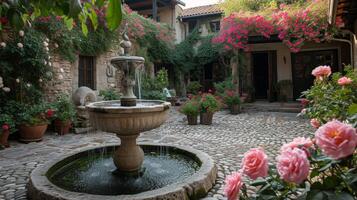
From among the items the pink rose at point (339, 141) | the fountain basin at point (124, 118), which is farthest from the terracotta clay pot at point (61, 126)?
the pink rose at point (339, 141)

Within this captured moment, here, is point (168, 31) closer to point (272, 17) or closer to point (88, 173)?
point (272, 17)

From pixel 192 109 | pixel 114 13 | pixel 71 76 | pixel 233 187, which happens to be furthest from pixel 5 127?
pixel 233 187

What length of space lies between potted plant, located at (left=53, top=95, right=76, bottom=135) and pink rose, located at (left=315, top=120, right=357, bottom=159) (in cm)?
701

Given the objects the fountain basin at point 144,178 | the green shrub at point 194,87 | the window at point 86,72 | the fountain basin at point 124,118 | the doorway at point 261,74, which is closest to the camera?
the fountain basin at point 144,178

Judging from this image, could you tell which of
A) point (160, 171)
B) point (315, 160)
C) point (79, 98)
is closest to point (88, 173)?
point (160, 171)

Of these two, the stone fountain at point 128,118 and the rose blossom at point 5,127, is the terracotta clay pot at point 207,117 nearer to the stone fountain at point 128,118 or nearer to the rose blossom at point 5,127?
the stone fountain at point 128,118

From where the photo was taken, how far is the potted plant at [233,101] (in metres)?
10.3

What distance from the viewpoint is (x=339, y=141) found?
2.80 ft

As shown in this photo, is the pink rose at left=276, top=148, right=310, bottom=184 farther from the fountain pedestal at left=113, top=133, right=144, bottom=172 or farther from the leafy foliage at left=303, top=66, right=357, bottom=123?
the fountain pedestal at left=113, top=133, right=144, bottom=172

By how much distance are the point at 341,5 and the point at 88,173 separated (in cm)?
626

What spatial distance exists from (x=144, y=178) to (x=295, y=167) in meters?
2.95

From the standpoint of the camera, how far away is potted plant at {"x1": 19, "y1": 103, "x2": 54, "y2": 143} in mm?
6012

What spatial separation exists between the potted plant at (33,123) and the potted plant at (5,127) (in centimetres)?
28

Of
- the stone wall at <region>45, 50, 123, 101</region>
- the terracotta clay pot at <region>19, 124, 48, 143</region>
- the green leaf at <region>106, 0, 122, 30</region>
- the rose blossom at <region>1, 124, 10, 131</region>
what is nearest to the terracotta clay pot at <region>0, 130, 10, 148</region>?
the rose blossom at <region>1, 124, 10, 131</region>
